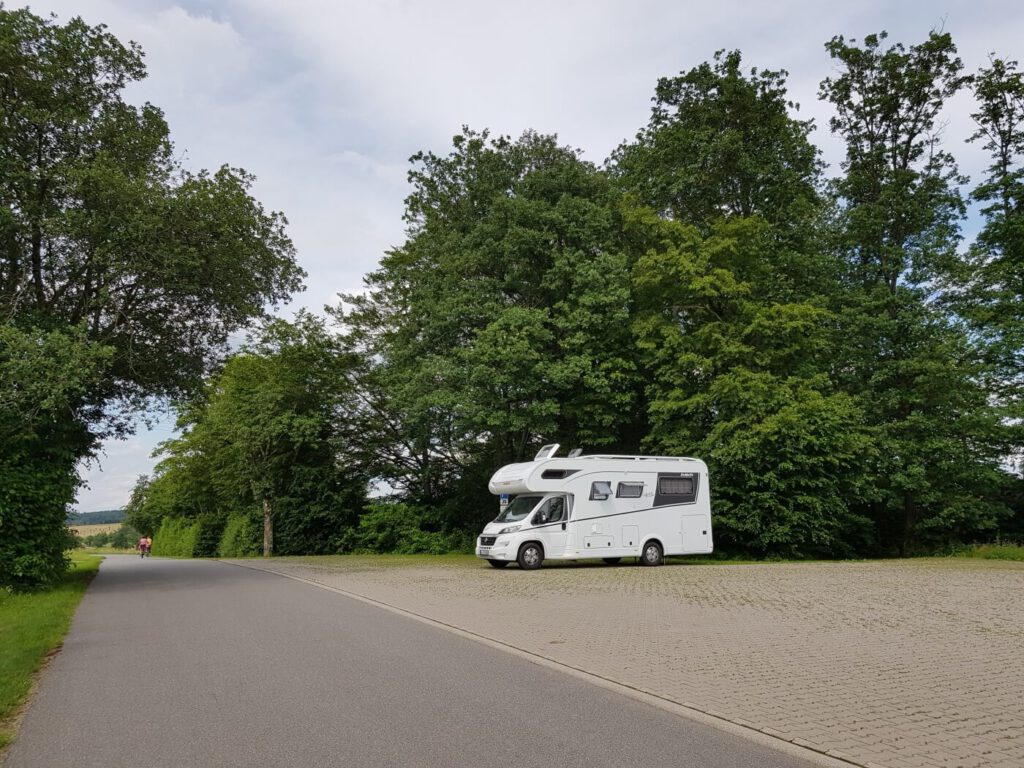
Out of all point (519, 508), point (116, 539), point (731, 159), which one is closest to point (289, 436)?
point (519, 508)

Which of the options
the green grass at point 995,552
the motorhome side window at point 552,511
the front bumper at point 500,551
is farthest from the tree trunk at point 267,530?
the green grass at point 995,552

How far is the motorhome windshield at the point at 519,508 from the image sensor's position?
19.7 m

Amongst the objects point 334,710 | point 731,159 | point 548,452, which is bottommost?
point 334,710

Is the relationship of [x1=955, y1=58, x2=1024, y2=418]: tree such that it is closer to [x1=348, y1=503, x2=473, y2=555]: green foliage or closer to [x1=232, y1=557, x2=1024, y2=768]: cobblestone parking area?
[x1=232, y1=557, x2=1024, y2=768]: cobblestone parking area

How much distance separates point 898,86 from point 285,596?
3077 centimetres

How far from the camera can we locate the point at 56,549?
15.6m

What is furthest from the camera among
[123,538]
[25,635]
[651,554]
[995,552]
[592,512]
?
[123,538]

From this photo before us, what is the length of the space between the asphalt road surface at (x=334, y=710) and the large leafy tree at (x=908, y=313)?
23950 millimetres

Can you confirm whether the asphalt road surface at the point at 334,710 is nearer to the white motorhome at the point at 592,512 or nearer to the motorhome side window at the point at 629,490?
the white motorhome at the point at 592,512

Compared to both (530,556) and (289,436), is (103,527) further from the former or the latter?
(530,556)

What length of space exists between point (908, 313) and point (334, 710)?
2788cm

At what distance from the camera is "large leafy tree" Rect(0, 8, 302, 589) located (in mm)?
15148

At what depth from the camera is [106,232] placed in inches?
609

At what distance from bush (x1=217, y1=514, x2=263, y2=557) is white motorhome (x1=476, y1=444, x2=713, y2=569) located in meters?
19.4
